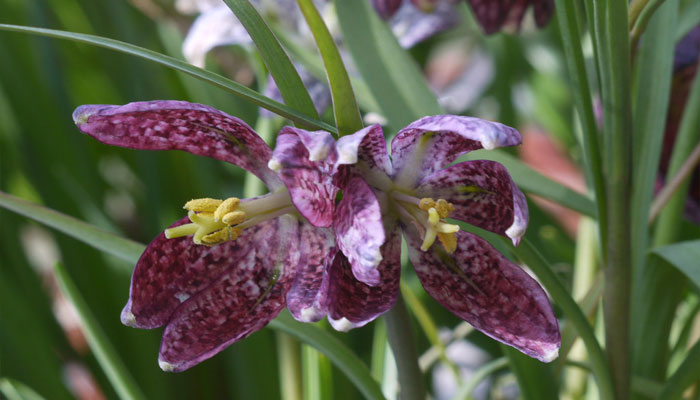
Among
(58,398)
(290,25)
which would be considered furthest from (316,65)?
(58,398)

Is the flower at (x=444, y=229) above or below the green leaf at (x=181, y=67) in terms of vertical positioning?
below

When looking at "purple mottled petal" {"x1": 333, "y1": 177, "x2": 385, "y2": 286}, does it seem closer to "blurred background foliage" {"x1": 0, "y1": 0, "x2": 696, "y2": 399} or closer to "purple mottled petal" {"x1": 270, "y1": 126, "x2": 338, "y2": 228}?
"purple mottled petal" {"x1": 270, "y1": 126, "x2": 338, "y2": 228}

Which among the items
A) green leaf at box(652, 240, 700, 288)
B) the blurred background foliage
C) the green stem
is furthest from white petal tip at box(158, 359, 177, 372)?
the blurred background foliage

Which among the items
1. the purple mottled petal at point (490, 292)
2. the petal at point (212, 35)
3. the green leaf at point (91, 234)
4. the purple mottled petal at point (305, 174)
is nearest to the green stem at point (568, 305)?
the purple mottled petal at point (490, 292)

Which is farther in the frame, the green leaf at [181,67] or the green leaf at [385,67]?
the green leaf at [385,67]

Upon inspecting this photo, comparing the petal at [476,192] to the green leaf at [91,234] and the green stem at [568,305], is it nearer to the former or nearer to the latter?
the green stem at [568,305]
